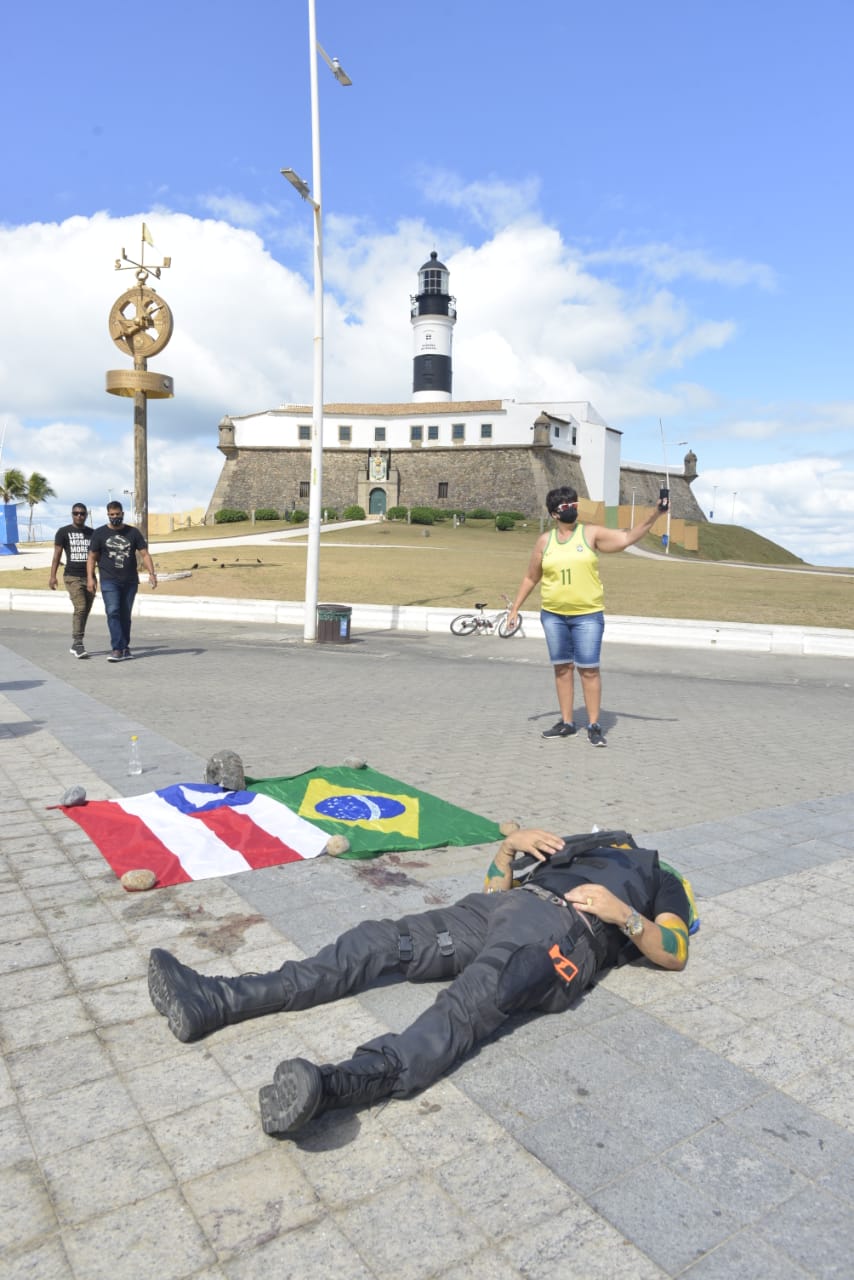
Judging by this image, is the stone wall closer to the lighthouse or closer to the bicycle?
the lighthouse

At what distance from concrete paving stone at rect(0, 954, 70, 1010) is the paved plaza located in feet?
0.04

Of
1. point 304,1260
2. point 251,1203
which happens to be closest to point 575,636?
point 251,1203

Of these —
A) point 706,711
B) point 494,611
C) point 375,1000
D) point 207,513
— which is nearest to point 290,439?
point 207,513

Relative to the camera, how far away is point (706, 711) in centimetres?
937

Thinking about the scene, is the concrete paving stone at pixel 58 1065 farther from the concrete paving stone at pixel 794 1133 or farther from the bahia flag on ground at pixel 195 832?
the concrete paving stone at pixel 794 1133

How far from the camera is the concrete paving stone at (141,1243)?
185 centimetres

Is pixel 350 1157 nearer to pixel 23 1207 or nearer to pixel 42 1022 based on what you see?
pixel 23 1207

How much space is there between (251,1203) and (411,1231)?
386mm

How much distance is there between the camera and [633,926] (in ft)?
10.2

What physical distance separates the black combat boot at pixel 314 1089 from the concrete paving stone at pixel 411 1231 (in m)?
0.24

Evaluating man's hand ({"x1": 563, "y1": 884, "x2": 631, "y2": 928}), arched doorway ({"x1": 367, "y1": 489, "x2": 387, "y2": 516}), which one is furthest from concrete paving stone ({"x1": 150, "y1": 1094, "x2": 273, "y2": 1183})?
arched doorway ({"x1": 367, "y1": 489, "x2": 387, "y2": 516})

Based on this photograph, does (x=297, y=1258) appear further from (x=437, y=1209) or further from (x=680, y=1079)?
(x=680, y=1079)

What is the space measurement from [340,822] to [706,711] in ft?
18.6

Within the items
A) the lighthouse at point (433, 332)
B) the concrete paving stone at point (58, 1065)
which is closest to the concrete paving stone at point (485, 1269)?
the concrete paving stone at point (58, 1065)
